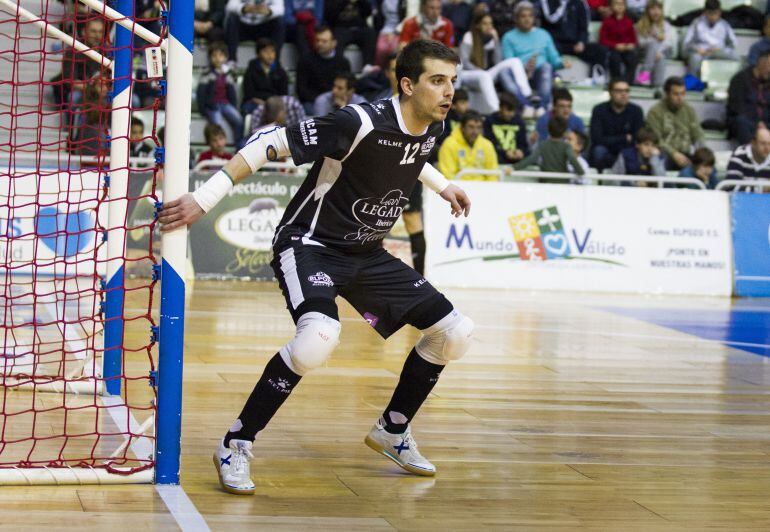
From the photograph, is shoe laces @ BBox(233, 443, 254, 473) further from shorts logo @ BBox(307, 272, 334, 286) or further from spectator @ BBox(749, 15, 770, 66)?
spectator @ BBox(749, 15, 770, 66)

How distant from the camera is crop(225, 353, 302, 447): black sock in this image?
5.13m

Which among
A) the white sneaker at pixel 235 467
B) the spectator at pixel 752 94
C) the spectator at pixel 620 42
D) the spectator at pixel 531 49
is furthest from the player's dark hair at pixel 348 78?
the white sneaker at pixel 235 467

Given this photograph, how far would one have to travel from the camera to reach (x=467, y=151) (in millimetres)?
15234

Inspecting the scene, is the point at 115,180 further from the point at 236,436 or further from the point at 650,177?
the point at 650,177

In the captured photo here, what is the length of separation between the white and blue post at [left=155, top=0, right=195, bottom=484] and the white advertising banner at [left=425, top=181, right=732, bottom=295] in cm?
954

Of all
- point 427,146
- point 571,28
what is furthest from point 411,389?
point 571,28

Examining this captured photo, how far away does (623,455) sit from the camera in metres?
6.22

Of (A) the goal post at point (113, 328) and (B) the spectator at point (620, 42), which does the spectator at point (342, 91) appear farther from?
(A) the goal post at point (113, 328)

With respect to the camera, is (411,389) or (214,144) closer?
(411,389)

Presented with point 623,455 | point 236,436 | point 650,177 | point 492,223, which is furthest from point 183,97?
point 650,177

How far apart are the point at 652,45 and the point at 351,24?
4949 millimetres

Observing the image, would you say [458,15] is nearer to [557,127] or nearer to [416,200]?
[557,127]

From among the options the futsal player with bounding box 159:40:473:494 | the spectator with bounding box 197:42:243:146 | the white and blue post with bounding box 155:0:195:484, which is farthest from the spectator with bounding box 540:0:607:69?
the white and blue post with bounding box 155:0:195:484

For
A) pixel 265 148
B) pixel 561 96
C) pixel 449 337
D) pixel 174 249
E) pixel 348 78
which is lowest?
pixel 449 337
